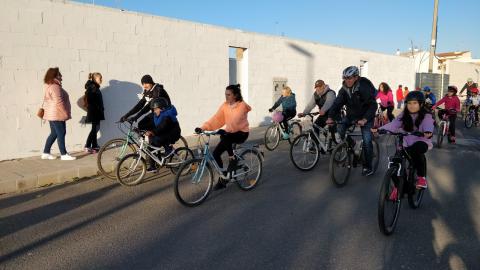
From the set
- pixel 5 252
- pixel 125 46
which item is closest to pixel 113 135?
pixel 125 46

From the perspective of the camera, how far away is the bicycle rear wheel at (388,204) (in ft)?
13.3

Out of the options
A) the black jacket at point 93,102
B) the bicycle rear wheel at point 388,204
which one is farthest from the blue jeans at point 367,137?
the black jacket at point 93,102

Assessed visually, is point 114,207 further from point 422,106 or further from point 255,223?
point 422,106

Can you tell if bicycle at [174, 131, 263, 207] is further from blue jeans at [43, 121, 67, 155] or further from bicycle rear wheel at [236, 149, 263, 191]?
blue jeans at [43, 121, 67, 155]

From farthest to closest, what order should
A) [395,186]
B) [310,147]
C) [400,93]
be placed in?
[400,93]
[310,147]
[395,186]

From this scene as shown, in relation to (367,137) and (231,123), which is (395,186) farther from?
(231,123)

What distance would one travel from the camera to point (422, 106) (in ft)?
16.0

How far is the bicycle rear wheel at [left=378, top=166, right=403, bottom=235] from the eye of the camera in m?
4.05

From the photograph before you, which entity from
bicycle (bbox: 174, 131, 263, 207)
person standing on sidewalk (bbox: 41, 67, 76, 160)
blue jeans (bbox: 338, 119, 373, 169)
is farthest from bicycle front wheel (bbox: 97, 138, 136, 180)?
blue jeans (bbox: 338, 119, 373, 169)

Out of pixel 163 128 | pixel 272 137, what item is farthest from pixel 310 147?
pixel 163 128

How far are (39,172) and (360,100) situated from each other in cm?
548

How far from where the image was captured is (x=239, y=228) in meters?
4.43

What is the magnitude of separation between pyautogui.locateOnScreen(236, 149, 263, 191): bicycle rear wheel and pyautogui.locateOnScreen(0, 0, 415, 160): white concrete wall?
4775 mm

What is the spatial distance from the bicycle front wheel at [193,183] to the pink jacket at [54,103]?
3769mm
